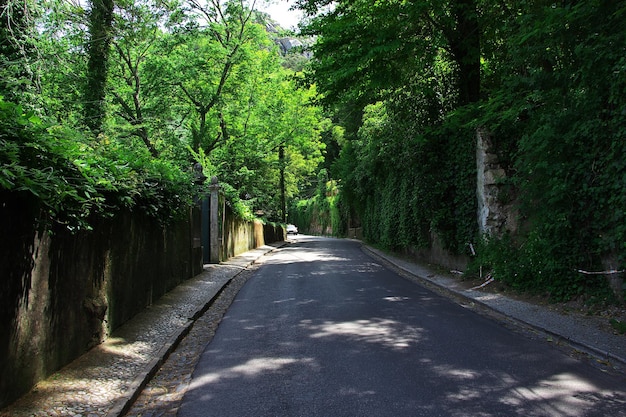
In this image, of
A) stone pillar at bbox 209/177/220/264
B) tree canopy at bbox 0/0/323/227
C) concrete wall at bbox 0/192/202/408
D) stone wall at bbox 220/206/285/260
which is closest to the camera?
concrete wall at bbox 0/192/202/408

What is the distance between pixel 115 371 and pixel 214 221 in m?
11.9

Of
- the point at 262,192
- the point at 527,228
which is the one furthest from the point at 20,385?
the point at 262,192

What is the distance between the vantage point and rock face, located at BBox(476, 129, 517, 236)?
11664 mm

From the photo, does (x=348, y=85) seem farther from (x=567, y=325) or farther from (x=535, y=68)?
(x=567, y=325)

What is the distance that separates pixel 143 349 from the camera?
583cm

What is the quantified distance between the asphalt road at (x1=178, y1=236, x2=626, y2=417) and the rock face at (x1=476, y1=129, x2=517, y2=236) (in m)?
3.93

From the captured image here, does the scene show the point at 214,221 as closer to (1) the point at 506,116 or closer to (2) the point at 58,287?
(1) the point at 506,116

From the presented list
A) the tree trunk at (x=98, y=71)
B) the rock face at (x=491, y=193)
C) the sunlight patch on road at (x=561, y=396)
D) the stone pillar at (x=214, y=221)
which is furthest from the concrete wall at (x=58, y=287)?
the stone pillar at (x=214, y=221)

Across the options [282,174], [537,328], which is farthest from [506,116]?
[282,174]

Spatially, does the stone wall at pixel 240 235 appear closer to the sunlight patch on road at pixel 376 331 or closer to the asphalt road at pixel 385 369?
the asphalt road at pixel 385 369

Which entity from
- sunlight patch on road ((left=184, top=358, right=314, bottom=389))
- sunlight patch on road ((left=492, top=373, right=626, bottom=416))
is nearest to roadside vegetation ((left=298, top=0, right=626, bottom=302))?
sunlight patch on road ((left=492, top=373, right=626, bottom=416))

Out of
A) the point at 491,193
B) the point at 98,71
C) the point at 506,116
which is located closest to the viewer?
the point at 506,116

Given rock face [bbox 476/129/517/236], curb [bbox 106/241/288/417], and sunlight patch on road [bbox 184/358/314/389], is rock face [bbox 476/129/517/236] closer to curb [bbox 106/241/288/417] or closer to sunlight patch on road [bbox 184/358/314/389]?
curb [bbox 106/241/288/417]

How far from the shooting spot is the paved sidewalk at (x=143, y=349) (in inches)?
156
